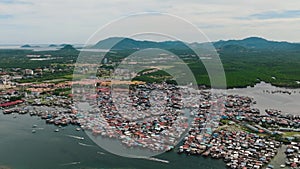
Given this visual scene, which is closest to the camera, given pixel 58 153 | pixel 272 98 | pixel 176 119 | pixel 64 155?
pixel 64 155

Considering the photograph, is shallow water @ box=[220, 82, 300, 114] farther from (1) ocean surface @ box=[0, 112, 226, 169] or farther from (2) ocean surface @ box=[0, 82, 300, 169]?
(2) ocean surface @ box=[0, 82, 300, 169]

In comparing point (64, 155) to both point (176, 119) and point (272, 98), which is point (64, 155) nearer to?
point (176, 119)

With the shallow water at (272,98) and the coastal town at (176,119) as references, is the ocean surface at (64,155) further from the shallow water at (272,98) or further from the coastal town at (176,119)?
the shallow water at (272,98)

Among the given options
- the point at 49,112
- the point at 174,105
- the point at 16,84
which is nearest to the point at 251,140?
the point at 174,105

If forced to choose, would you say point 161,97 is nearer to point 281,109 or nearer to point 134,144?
point 281,109

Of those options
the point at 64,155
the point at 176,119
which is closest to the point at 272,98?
the point at 176,119

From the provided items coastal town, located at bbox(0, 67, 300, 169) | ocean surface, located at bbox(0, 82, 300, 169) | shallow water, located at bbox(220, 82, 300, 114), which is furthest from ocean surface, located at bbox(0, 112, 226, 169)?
shallow water, located at bbox(220, 82, 300, 114)

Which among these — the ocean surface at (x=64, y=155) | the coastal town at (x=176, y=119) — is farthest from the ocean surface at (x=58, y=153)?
the coastal town at (x=176, y=119)

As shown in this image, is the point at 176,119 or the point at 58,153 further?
the point at 176,119

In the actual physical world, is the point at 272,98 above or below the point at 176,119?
above
